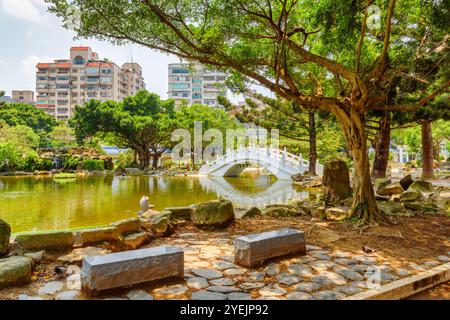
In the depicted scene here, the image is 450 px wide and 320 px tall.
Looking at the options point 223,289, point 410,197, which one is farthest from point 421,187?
point 223,289

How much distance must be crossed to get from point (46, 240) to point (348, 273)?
3.60 metres

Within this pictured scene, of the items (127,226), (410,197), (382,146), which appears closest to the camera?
(127,226)

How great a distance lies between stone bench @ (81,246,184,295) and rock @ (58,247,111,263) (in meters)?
0.89

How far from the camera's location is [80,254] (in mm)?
4203

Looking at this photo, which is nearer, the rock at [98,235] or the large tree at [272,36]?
the rock at [98,235]

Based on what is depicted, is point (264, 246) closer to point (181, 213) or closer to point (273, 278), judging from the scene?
point (273, 278)

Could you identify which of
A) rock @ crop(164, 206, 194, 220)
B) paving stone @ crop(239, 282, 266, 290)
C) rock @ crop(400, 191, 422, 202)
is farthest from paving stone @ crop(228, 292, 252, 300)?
rock @ crop(400, 191, 422, 202)

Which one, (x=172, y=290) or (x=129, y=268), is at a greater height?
(x=129, y=268)

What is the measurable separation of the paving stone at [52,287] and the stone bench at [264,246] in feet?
6.17

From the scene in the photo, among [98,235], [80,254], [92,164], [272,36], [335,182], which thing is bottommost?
[80,254]

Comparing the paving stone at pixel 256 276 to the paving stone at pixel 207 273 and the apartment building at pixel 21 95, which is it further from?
the apartment building at pixel 21 95

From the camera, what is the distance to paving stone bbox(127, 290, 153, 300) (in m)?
3.05

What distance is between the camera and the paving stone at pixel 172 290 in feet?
10.5

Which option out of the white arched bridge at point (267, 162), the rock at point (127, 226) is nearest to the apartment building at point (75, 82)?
the white arched bridge at point (267, 162)
